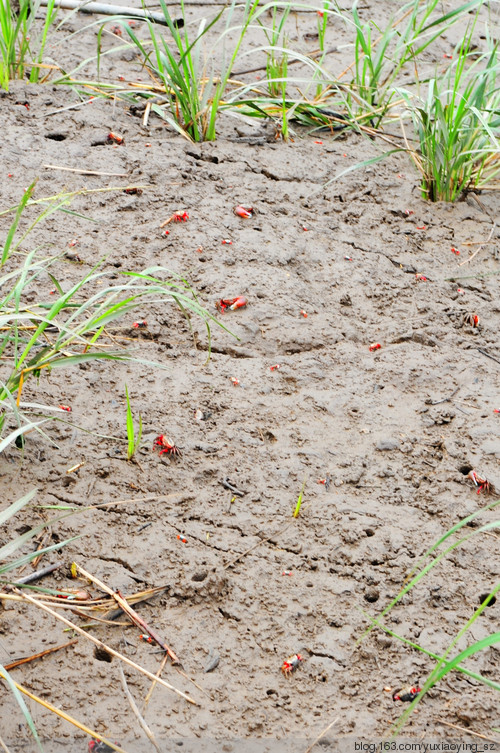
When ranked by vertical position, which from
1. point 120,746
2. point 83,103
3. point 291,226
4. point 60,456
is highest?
point 83,103

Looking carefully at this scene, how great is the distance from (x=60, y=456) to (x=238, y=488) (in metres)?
0.44

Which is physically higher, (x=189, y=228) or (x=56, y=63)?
(x=56, y=63)

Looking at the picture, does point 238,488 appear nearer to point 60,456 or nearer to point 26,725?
point 60,456

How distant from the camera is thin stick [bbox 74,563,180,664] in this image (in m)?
1.48

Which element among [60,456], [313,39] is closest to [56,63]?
[313,39]

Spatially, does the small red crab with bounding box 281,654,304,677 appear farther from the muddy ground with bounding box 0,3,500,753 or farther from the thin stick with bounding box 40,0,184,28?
the thin stick with bounding box 40,0,184,28

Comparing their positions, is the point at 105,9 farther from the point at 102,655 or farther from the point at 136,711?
the point at 136,711

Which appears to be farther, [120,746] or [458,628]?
[458,628]

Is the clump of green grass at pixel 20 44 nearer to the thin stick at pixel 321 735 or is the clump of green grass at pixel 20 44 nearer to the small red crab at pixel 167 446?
the small red crab at pixel 167 446

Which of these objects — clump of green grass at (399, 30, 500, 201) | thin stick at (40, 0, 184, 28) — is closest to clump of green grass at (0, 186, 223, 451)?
clump of green grass at (399, 30, 500, 201)

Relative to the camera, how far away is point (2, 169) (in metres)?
2.72

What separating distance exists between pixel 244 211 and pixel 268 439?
1.01m

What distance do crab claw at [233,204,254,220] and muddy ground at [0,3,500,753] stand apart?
4 cm

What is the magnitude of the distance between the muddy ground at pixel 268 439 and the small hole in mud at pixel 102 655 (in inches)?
0.4
